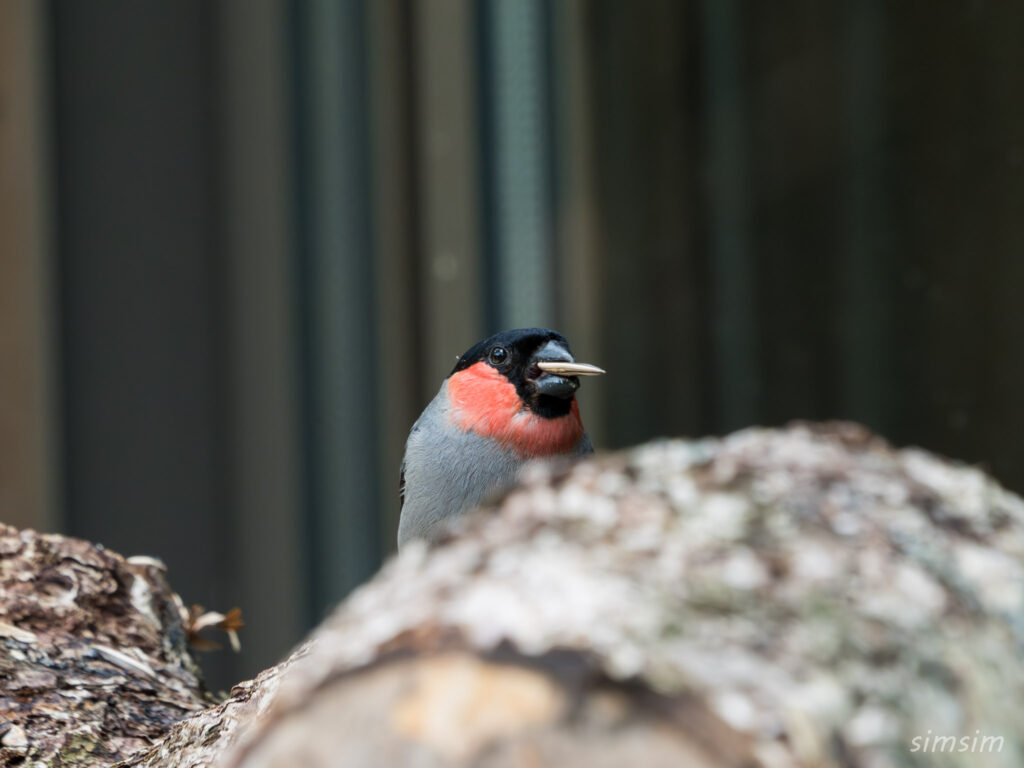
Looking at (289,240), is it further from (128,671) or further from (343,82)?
(128,671)

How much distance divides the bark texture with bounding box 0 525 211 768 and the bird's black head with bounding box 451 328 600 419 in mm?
626

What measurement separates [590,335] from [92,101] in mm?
2020

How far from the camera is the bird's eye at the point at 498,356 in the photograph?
2025mm

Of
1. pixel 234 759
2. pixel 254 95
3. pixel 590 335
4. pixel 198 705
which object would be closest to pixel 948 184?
pixel 590 335

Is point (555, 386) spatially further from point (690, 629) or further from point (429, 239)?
point (429, 239)

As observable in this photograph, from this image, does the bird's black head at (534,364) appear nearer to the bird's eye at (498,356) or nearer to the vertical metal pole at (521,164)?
the bird's eye at (498,356)

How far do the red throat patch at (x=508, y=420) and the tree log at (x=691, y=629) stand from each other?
108 centimetres

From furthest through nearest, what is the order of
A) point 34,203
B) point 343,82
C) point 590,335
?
point 343,82
point 34,203
point 590,335

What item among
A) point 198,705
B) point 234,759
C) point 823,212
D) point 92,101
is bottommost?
point 198,705

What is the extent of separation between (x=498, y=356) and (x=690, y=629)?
1.36 meters

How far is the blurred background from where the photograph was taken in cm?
266

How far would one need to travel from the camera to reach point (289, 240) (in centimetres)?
425

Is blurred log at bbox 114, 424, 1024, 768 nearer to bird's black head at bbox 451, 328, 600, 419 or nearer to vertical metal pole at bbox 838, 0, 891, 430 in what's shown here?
bird's black head at bbox 451, 328, 600, 419

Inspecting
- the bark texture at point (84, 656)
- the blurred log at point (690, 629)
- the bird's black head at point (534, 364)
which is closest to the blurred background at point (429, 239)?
the bird's black head at point (534, 364)
